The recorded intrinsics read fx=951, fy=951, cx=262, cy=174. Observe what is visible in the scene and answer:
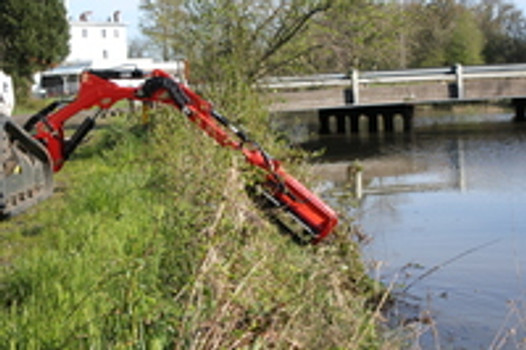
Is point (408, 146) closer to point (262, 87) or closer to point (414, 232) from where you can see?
point (262, 87)

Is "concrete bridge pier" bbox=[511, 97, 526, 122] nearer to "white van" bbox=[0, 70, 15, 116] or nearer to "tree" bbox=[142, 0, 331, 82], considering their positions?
"tree" bbox=[142, 0, 331, 82]

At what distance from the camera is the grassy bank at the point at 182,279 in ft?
16.6

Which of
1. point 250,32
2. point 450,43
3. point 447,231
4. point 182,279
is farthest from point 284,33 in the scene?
point 450,43

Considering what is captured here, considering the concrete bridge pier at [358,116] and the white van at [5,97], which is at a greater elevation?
the white van at [5,97]

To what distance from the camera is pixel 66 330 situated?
217 inches

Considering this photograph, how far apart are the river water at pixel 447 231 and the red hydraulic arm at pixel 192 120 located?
0.96 meters

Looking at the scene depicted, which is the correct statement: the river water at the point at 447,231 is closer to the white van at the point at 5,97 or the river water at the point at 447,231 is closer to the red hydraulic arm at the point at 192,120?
the red hydraulic arm at the point at 192,120

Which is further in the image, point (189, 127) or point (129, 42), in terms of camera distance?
point (129, 42)

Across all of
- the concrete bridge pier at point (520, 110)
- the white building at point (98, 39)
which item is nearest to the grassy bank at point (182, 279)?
the concrete bridge pier at point (520, 110)

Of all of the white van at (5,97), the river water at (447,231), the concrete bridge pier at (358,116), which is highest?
the white van at (5,97)

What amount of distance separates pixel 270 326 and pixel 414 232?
832 cm

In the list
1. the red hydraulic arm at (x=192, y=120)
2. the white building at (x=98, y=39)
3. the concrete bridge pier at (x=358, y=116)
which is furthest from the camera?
the white building at (x=98, y=39)

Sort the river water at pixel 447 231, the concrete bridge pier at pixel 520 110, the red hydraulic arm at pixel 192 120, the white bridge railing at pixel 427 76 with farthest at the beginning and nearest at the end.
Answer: the concrete bridge pier at pixel 520 110, the white bridge railing at pixel 427 76, the red hydraulic arm at pixel 192 120, the river water at pixel 447 231

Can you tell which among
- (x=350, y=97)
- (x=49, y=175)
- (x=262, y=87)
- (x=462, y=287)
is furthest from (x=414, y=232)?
(x=350, y=97)
